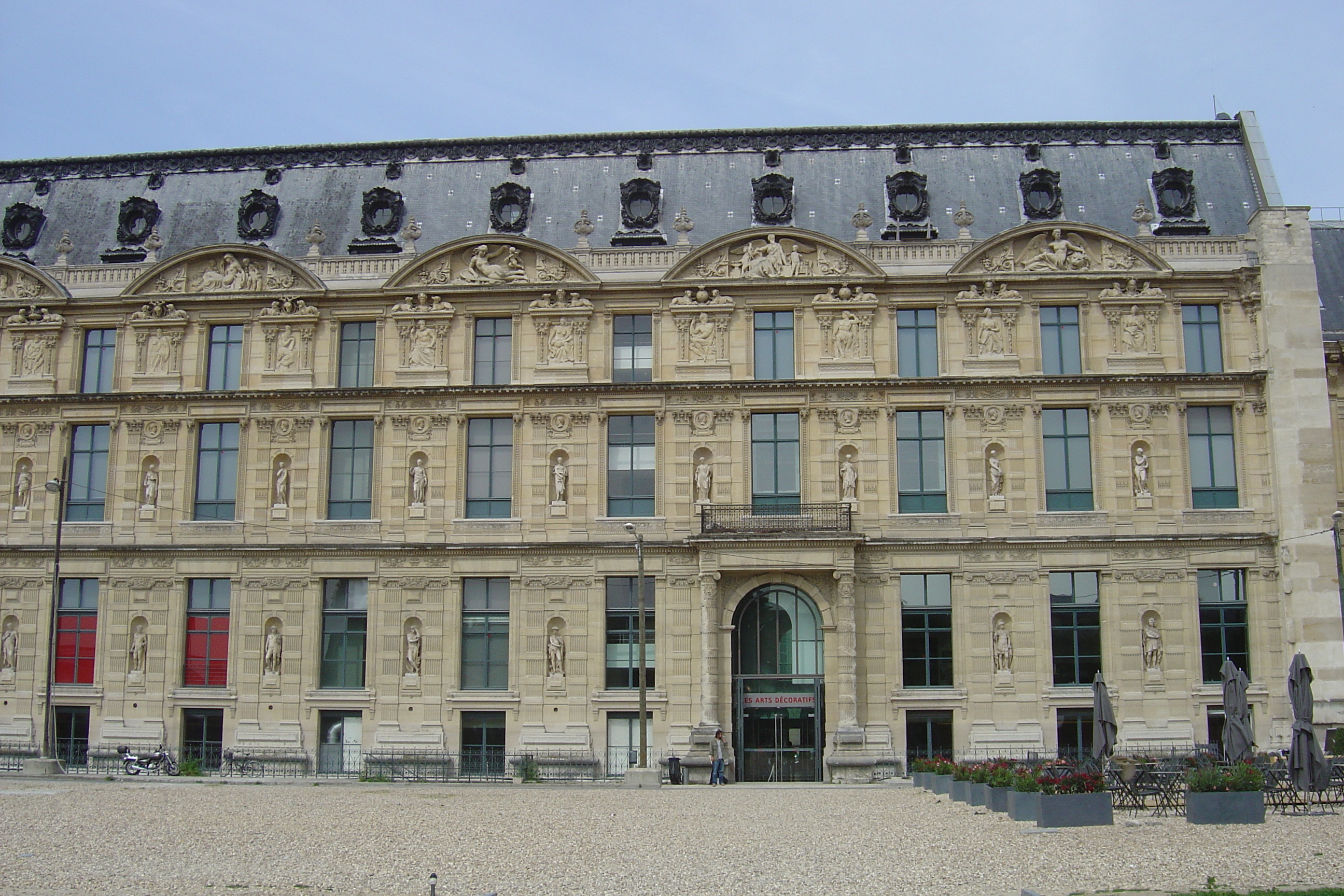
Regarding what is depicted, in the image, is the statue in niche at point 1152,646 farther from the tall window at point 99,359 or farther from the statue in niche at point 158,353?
the tall window at point 99,359

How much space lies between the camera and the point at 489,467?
45.1 metres

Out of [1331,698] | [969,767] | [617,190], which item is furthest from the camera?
[617,190]

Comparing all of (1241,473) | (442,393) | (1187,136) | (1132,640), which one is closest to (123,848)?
(442,393)

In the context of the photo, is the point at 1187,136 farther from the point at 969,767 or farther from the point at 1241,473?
the point at 969,767

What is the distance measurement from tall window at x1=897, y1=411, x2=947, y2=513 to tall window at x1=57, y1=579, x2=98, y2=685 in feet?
89.6

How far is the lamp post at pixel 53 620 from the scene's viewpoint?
4050 cm

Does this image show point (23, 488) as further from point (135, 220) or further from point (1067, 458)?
point (1067, 458)

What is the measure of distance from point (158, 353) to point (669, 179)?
19.1m

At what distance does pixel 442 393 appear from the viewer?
4509 cm

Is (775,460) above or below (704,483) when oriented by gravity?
above

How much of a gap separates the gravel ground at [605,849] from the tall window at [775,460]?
518 inches

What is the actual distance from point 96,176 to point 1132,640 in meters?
41.5

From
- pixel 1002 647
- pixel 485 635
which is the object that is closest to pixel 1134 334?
pixel 1002 647

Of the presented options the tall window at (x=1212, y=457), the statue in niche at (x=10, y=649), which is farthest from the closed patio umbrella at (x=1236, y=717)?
the statue in niche at (x=10, y=649)
